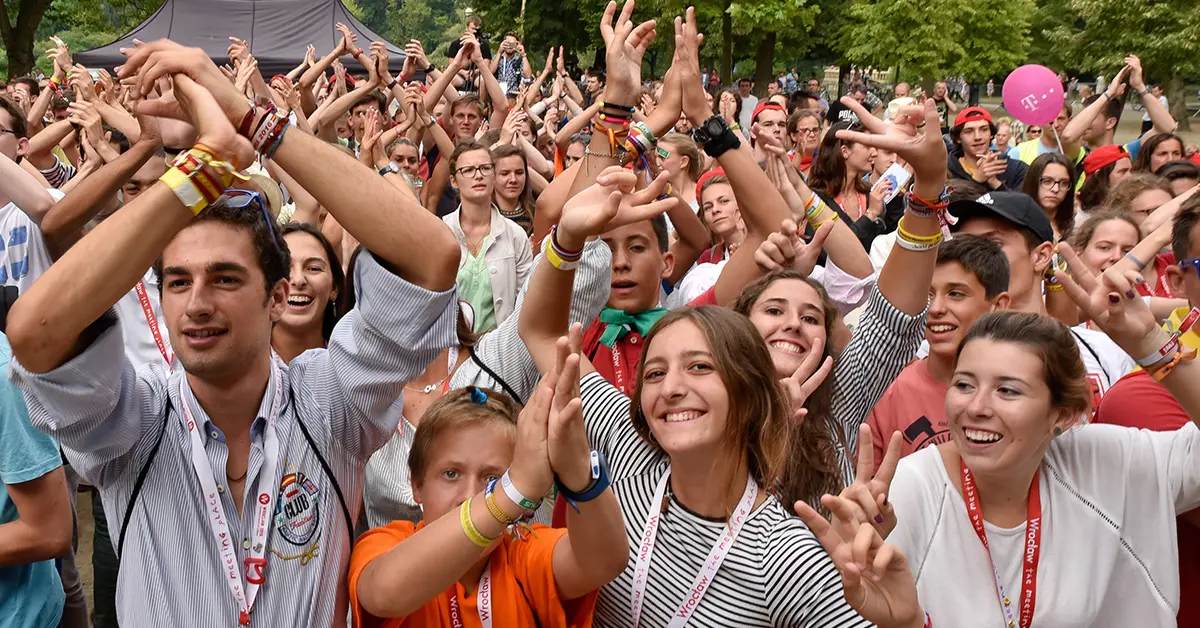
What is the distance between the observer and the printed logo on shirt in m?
3.39

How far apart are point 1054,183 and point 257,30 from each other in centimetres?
1807

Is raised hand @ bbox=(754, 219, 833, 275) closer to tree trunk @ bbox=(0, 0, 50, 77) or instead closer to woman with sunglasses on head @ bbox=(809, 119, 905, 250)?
woman with sunglasses on head @ bbox=(809, 119, 905, 250)

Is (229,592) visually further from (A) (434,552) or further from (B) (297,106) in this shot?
(B) (297,106)

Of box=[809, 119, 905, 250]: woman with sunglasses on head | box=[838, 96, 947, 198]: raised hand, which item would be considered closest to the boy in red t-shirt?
box=[838, 96, 947, 198]: raised hand

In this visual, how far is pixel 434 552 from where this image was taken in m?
2.27

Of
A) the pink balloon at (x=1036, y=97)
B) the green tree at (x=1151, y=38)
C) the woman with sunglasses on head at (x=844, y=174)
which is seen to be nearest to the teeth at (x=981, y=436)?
the woman with sunglasses on head at (x=844, y=174)

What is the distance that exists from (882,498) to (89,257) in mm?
1685

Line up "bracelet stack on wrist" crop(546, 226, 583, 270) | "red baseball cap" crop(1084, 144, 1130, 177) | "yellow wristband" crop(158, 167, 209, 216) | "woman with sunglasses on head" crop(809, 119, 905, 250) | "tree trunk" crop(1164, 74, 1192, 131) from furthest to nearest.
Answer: "tree trunk" crop(1164, 74, 1192, 131), "red baseball cap" crop(1084, 144, 1130, 177), "woman with sunglasses on head" crop(809, 119, 905, 250), "bracelet stack on wrist" crop(546, 226, 583, 270), "yellow wristband" crop(158, 167, 209, 216)

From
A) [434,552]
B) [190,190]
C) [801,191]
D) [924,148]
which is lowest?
[434,552]

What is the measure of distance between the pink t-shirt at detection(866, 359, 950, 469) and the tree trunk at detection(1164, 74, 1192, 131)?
112 ft

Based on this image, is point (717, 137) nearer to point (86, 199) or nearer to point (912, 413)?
point (912, 413)

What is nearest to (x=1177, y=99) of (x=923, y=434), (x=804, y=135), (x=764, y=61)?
(x=764, y=61)

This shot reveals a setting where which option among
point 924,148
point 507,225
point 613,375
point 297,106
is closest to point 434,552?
point 613,375

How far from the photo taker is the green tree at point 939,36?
106 feet
